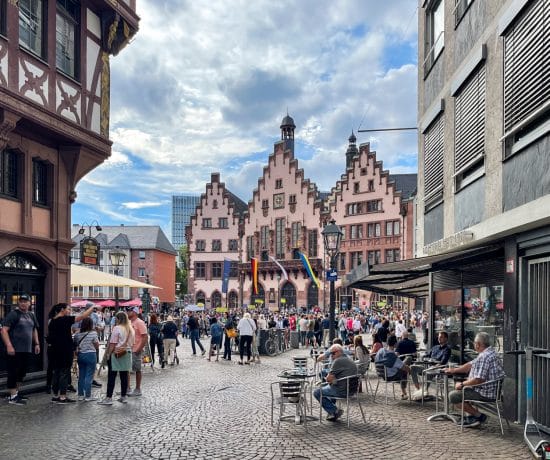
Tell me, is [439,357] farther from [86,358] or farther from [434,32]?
[434,32]

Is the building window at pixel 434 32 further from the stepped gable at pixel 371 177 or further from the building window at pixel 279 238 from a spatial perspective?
the building window at pixel 279 238

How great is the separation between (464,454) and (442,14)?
11.3m

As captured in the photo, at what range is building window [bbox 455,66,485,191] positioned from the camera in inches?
442

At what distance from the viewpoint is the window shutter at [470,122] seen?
36.8 ft

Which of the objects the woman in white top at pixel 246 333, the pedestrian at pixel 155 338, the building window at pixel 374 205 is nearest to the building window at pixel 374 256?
the building window at pixel 374 205

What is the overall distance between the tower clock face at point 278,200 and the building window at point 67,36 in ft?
162

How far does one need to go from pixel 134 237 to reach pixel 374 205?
1469 inches

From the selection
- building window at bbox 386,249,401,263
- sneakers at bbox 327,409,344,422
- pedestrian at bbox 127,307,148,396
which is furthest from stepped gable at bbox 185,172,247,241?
sneakers at bbox 327,409,344,422

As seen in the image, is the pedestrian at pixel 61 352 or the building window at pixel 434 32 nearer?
the pedestrian at pixel 61 352

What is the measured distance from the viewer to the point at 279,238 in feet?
213

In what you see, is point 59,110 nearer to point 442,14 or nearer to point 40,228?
point 40,228

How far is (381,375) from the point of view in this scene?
1120cm

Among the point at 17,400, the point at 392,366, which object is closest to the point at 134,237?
the point at 17,400

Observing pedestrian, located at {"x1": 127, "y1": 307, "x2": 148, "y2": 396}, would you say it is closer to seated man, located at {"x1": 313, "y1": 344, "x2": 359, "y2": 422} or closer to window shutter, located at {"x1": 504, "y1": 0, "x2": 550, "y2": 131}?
seated man, located at {"x1": 313, "y1": 344, "x2": 359, "y2": 422}
